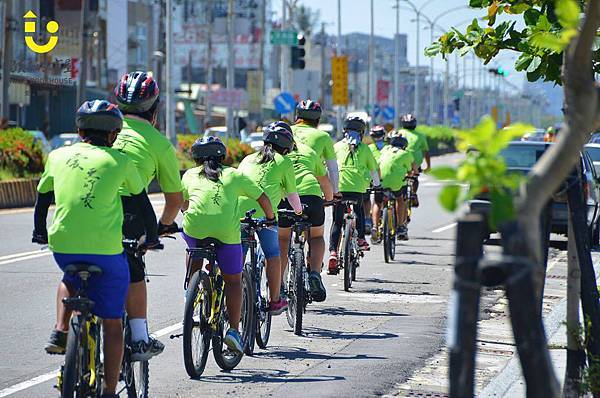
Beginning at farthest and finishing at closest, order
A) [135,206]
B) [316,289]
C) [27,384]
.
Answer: [316,289] < [27,384] < [135,206]

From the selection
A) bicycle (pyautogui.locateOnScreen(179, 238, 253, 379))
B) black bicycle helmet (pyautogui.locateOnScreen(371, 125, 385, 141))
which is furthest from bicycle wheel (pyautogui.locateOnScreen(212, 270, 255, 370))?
black bicycle helmet (pyautogui.locateOnScreen(371, 125, 385, 141))

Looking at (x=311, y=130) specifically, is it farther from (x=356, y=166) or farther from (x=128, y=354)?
(x=128, y=354)

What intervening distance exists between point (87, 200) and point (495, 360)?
4644 mm

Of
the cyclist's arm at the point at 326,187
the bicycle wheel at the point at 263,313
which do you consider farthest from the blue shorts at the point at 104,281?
the cyclist's arm at the point at 326,187

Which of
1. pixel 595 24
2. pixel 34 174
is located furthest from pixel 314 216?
pixel 34 174

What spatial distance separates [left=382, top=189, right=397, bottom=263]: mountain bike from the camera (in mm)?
17812

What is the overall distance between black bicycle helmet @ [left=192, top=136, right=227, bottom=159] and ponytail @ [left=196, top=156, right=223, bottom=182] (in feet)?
0.10

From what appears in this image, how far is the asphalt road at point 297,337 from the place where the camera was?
8867 mm

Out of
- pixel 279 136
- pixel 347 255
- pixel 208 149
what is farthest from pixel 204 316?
pixel 347 255

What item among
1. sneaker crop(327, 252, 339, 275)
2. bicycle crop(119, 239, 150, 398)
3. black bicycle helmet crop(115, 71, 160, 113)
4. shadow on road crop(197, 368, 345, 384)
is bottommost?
shadow on road crop(197, 368, 345, 384)

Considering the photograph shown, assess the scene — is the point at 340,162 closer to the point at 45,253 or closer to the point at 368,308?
Result: the point at 368,308

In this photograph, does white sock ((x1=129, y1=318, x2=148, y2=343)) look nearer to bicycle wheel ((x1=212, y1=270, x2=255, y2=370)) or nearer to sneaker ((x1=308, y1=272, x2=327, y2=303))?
bicycle wheel ((x1=212, y1=270, x2=255, y2=370))

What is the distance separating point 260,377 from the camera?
30.1ft

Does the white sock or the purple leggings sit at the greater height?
the purple leggings
